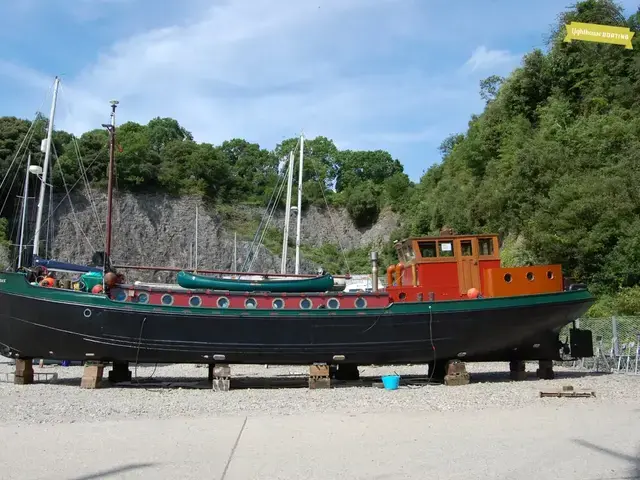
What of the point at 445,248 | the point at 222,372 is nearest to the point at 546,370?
the point at 445,248

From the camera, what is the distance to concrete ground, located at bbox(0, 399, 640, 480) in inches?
250

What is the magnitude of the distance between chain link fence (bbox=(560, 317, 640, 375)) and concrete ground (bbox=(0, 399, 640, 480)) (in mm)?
7263

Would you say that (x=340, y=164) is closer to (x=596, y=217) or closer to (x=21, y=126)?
(x=21, y=126)

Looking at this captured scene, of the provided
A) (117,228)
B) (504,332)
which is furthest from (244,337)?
(117,228)

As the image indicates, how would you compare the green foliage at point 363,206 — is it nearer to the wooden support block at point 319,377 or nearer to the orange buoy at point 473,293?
the orange buoy at point 473,293

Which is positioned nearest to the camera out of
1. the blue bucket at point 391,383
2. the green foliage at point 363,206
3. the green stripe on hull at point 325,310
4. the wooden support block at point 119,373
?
the blue bucket at point 391,383

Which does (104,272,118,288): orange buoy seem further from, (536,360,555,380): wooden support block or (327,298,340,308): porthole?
(536,360,555,380): wooden support block

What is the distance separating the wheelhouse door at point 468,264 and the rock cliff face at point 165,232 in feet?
128

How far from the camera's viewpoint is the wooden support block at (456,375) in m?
14.6

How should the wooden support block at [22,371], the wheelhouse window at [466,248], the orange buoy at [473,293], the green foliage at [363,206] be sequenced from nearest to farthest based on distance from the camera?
the orange buoy at [473,293] < the wheelhouse window at [466,248] < the wooden support block at [22,371] < the green foliage at [363,206]

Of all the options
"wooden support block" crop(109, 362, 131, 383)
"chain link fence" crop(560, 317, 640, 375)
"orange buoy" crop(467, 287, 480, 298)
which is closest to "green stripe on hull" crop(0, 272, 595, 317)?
"orange buoy" crop(467, 287, 480, 298)

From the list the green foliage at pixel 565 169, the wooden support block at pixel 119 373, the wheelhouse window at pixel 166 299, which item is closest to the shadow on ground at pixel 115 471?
the wheelhouse window at pixel 166 299

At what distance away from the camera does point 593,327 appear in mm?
18734

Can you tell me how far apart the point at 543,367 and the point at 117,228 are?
4437 cm
